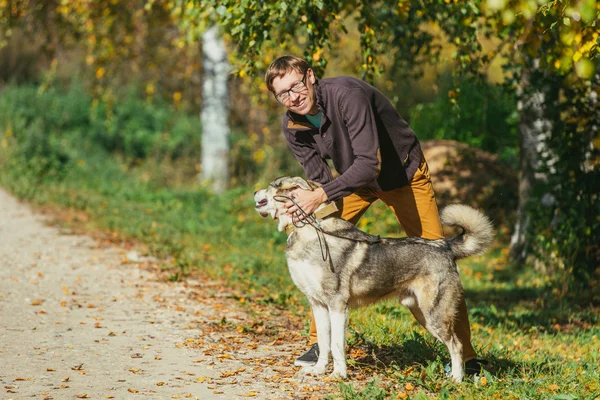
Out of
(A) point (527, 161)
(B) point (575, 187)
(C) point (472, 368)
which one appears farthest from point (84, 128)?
(C) point (472, 368)

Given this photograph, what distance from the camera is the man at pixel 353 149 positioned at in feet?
15.0

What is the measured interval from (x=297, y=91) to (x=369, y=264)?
116cm

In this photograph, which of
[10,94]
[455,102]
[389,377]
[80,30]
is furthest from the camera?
[10,94]

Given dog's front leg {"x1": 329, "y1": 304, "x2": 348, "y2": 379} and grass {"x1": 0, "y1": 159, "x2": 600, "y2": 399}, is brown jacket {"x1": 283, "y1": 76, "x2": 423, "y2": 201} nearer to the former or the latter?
dog's front leg {"x1": 329, "y1": 304, "x2": 348, "y2": 379}

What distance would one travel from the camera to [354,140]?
15.1ft

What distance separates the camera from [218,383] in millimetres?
4887

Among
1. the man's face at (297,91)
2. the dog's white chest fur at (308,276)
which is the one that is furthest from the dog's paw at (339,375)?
the man's face at (297,91)

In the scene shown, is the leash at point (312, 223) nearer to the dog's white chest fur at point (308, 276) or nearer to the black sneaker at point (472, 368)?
the dog's white chest fur at point (308, 276)

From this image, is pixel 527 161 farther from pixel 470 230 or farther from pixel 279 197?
pixel 279 197

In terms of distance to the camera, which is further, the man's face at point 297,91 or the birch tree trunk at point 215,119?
the birch tree trunk at point 215,119

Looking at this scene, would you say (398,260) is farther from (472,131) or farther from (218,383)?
(472,131)

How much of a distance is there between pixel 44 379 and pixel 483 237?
9.68 ft

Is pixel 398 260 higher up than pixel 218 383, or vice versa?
pixel 398 260

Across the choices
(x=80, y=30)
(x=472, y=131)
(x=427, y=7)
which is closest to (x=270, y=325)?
(x=427, y=7)
